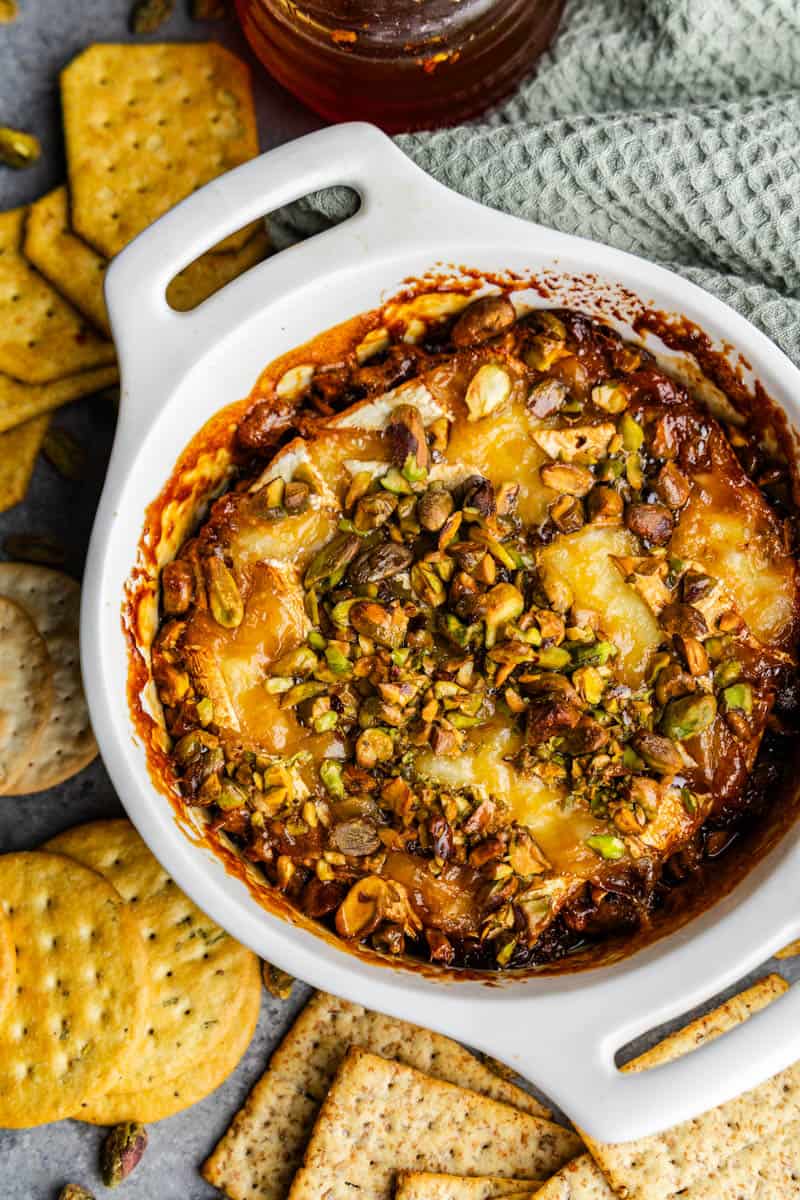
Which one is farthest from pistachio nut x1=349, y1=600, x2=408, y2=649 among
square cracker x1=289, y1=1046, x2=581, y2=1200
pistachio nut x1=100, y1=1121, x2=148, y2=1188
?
pistachio nut x1=100, y1=1121, x2=148, y2=1188

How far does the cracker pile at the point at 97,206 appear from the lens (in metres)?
2.80

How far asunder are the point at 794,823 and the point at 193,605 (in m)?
1.24

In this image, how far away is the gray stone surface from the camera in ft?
9.13

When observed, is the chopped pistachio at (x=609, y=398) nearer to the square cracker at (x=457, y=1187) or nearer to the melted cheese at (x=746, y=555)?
the melted cheese at (x=746, y=555)

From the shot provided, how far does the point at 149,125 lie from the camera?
9.48ft

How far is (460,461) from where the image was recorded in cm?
224

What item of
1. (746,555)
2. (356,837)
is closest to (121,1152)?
(356,837)

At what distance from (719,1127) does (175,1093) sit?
129 cm

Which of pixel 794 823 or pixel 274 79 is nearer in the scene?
pixel 794 823

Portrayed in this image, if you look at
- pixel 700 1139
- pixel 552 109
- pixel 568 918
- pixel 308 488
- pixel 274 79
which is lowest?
pixel 700 1139

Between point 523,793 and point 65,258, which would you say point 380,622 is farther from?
point 65,258

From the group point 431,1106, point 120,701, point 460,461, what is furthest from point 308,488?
point 431,1106

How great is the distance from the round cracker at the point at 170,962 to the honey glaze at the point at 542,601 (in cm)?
56

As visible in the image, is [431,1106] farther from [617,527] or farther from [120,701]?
[617,527]
